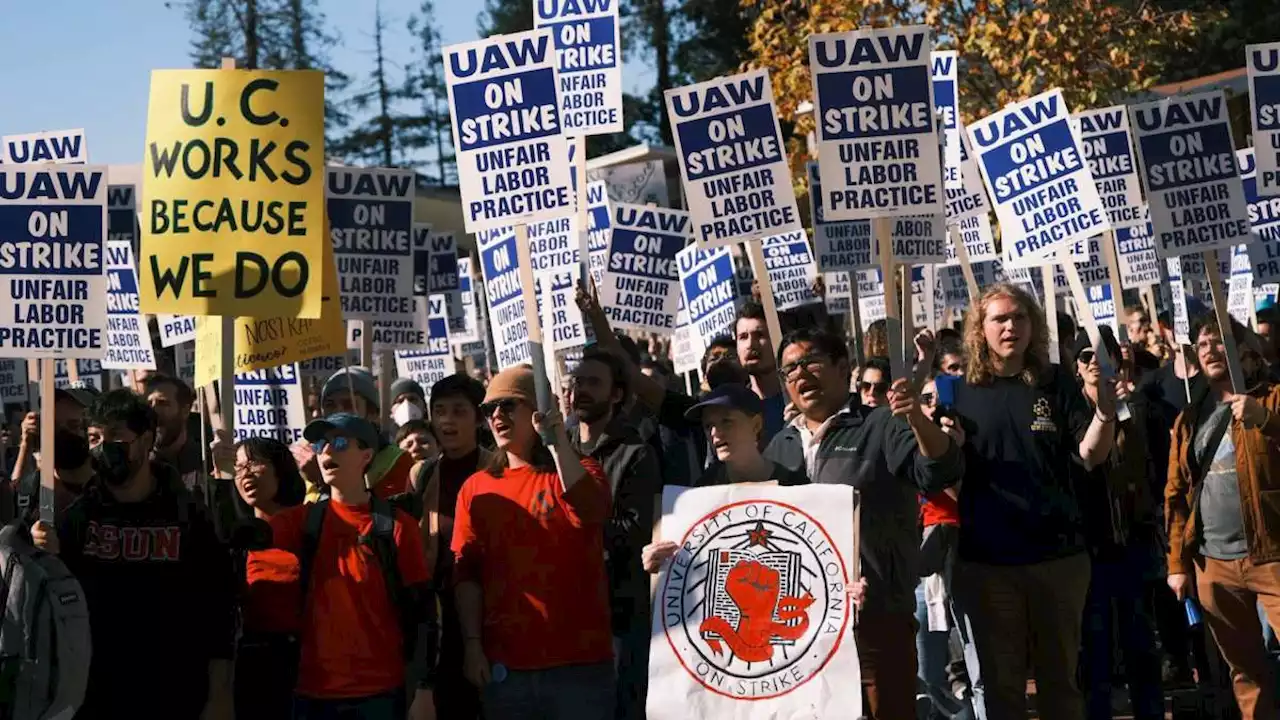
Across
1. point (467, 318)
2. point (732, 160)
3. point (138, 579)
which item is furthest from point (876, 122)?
point (467, 318)

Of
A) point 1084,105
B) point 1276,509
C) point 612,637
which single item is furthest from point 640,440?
point 1084,105

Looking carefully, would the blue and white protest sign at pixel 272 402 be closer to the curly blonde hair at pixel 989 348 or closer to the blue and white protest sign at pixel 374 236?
the blue and white protest sign at pixel 374 236

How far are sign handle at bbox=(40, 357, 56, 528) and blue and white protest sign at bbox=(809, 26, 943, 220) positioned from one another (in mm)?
3560

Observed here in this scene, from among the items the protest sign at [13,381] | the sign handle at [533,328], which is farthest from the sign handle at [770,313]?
the protest sign at [13,381]

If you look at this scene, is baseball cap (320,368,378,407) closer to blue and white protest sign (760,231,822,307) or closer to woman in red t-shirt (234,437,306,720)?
woman in red t-shirt (234,437,306,720)

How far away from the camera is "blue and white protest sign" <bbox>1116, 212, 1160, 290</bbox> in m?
15.6

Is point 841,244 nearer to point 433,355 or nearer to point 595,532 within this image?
point 433,355

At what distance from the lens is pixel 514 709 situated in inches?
276

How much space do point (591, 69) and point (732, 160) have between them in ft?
3.68

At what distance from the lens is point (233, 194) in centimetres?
833

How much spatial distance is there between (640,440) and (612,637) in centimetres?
84

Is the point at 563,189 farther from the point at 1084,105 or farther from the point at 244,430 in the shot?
the point at 1084,105

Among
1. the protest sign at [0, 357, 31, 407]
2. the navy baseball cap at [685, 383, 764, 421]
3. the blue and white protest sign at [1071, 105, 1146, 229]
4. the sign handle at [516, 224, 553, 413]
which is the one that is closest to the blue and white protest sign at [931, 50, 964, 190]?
the blue and white protest sign at [1071, 105, 1146, 229]

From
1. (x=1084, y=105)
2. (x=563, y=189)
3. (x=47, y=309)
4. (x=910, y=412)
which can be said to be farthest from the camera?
(x=1084, y=105)
